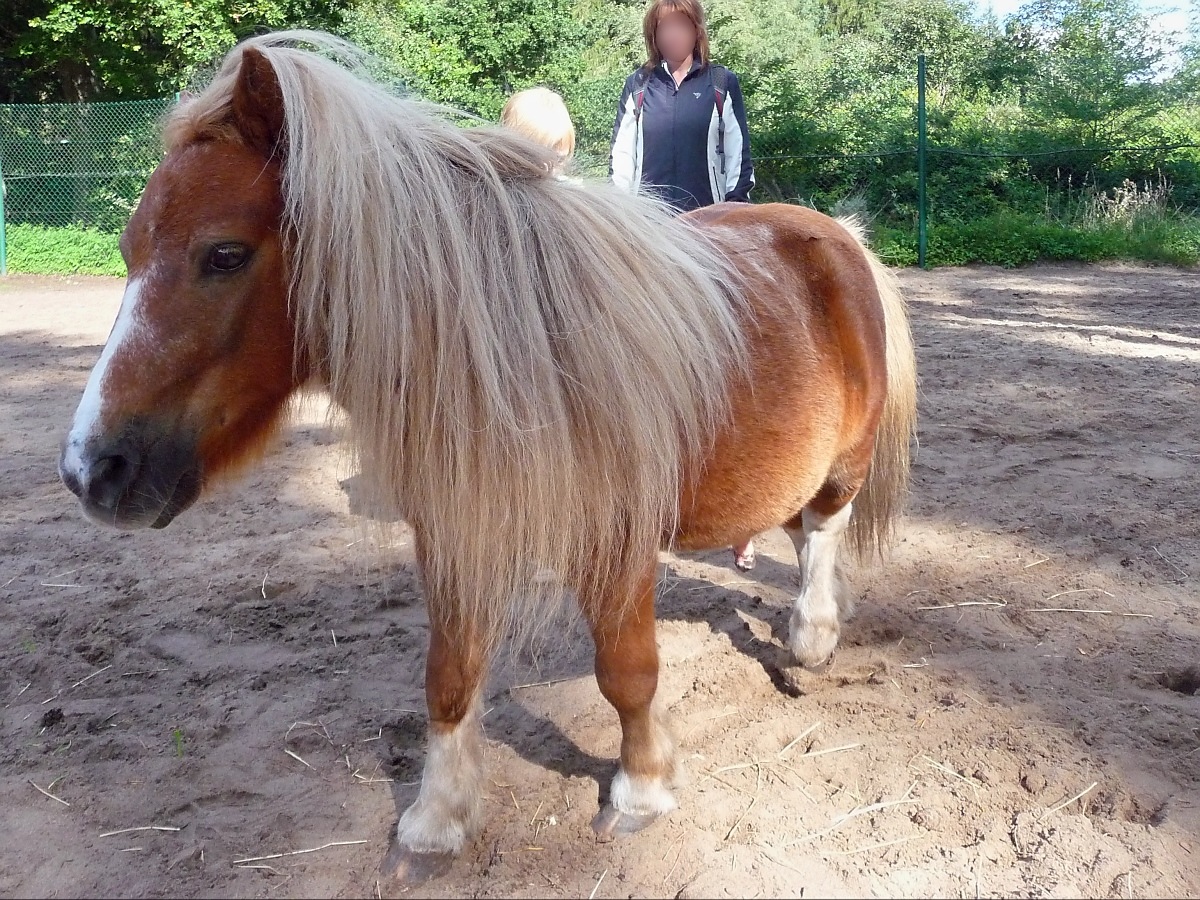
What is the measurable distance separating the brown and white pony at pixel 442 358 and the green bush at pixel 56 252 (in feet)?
41.8

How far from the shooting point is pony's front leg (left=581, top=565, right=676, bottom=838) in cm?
202

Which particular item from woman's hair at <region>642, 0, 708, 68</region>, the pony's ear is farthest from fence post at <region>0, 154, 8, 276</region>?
the pony's ear

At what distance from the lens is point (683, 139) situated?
3.83m

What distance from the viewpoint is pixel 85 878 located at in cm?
208

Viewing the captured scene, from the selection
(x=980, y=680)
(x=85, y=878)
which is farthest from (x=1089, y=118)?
(x=85, y=878)

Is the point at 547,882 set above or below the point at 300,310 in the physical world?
below

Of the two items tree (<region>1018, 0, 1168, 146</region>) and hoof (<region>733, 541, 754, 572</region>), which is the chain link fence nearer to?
tree (<region>1018, 0, 1168, 146</region>)

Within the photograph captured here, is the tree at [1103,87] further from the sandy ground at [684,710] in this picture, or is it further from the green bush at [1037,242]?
the sandy ground at [684,710]

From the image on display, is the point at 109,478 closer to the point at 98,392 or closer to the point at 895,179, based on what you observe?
the point at 98,392

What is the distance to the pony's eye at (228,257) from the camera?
1592 mm

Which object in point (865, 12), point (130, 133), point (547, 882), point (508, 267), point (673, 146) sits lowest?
point (547, 882)

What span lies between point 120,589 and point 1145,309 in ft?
28.4

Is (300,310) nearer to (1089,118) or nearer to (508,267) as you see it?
(508,267)

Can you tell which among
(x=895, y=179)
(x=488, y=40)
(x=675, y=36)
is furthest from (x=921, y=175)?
(x=675, y=36)
